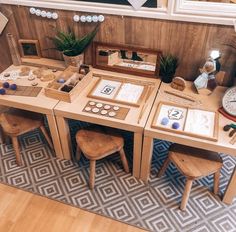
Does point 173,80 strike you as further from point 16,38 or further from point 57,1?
point 16,38

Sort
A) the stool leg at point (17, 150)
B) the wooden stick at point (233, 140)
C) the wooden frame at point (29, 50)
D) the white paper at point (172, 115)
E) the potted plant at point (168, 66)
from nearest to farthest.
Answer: the wooden stick at point (233, 140)
the white paper at point (172, 115)
the potted plant at point (168, 66)
the stool leg at point (17, 150)
the wooden frame at point (29, 50)

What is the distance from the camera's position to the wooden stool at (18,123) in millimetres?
1724

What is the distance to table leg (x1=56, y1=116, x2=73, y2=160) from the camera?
1.64m

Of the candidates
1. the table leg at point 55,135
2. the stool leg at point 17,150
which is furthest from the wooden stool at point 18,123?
the table leg at point 55,135

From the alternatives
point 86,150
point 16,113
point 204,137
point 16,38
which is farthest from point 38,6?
point 204,137

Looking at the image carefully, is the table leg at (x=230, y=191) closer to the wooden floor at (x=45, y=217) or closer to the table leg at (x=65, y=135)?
the wooden floor at (x=45, y=217)

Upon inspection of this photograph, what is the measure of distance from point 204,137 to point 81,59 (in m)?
0.99

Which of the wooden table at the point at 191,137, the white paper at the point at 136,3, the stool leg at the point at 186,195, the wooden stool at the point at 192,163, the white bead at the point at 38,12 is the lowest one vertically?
the stool leg at the point at 186,195

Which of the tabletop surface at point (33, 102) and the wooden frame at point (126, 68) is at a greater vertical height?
the wooden frame at point (126, 68)

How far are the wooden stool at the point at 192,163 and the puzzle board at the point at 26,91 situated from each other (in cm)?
94

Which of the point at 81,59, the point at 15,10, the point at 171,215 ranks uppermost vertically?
the point at 15,10

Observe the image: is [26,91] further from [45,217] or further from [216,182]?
[216,182]

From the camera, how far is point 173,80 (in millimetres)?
1669

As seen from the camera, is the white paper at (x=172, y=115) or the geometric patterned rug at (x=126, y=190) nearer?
the white paper at (x=172, y=115)
